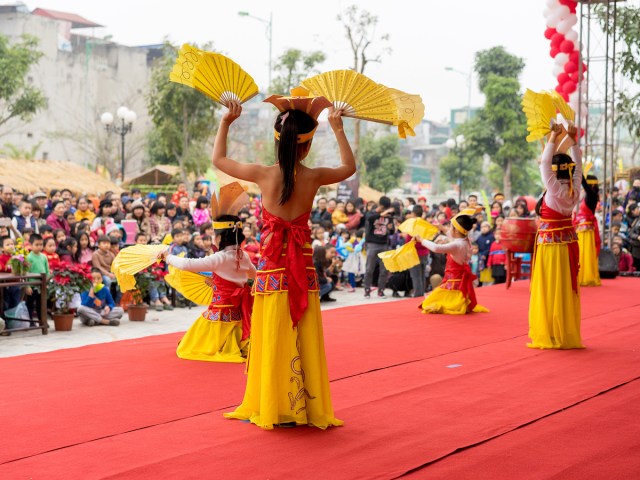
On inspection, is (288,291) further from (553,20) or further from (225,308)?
(553,20)

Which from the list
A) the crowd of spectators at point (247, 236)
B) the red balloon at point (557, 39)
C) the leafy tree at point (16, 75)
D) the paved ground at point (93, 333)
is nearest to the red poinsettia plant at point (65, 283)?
the crowd of spectators at point (247, 236)

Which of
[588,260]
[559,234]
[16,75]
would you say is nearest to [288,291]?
[559,234]

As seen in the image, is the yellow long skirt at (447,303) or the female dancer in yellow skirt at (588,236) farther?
the female dancer in yellow skirt at (588,236)

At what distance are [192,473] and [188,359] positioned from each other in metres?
2.58

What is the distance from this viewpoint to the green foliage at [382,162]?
1447 inches

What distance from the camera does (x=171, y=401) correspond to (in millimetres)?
4699

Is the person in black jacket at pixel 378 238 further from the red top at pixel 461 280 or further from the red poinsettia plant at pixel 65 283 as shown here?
the red poinsettia plant at pixel 65 283

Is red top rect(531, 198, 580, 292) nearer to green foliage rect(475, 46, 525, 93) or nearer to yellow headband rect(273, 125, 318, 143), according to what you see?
yellow headband rect(273, 125, 318, 143)

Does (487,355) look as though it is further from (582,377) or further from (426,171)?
(426,171)

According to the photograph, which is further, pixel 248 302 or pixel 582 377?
pixel 248 302

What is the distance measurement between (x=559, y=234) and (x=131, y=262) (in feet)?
10.4

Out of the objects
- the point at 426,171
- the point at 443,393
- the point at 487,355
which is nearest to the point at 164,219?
the point at 487,355

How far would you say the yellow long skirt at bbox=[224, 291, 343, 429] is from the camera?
4.09 m

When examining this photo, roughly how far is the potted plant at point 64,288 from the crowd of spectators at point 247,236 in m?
0.15
